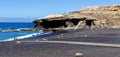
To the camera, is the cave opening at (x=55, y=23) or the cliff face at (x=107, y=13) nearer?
the cliff face at (x=107, y=13)

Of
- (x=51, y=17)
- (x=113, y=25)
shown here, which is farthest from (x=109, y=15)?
(x=51, y=17)

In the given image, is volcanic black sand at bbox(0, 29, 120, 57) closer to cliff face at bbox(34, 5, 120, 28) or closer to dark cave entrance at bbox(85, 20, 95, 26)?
cliff face at bbox(34, 5, 120, 28)

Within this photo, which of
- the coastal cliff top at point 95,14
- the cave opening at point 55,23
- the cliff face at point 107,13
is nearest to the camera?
the cliff face at point 107,13

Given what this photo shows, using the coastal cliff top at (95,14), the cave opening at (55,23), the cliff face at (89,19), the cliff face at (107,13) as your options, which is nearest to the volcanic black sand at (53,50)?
the cliff face at (89,19)

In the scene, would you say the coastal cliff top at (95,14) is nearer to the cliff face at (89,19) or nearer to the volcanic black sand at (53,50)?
the cliff face at (89,19)

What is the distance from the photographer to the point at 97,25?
104 m

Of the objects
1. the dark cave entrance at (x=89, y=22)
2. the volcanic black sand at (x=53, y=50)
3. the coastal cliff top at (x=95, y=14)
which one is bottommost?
the dark cave entrance at (x=89, y=22)

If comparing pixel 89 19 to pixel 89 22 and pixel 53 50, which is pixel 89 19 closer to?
pixel 89 22

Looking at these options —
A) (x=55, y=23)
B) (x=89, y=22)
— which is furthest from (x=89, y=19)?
(x=55, y=23)

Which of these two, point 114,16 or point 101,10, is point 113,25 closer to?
point 114,16

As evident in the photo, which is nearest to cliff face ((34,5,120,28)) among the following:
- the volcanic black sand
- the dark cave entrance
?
the dark cave entrance

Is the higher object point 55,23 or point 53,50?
point 53,50

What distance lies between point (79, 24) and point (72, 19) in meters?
4.89

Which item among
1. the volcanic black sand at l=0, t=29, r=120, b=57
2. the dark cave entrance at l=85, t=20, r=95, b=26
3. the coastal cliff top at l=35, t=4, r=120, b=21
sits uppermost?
the coastal cliff top at l=35, t=4, r=120, b=21
